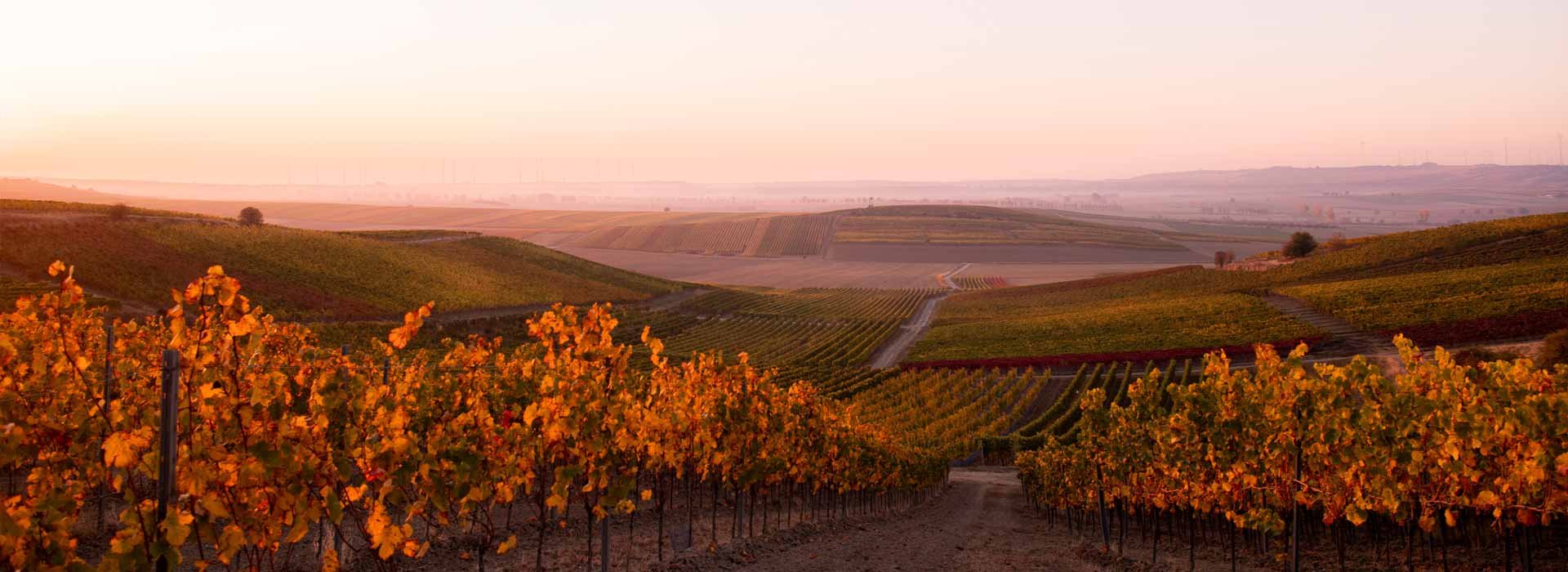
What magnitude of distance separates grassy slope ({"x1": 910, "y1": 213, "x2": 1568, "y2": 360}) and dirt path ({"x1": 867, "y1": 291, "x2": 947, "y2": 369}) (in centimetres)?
157

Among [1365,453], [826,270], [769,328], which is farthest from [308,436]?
[826,270]

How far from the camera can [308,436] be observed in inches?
292

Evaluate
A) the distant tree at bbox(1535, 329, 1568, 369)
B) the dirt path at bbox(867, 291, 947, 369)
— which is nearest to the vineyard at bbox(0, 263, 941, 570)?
the distant tree at bbox(1535, 329, 1568, 369)

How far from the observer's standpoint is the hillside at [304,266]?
55750 mm

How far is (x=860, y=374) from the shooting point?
5700 cm

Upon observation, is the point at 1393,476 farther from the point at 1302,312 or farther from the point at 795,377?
the point at 1302,312

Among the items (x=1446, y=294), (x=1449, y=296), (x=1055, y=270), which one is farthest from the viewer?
(x=1055, y=270)

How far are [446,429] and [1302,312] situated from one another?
68.0 metres

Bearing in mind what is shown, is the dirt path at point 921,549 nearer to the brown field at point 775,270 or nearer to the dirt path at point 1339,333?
the dirt path at point 1339,333

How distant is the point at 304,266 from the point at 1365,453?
78.2 meters

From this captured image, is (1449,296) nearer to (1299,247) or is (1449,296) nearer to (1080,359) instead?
(1080,359)

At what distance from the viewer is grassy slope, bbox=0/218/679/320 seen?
184ft

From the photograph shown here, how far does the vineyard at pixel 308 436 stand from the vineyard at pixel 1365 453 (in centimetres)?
724

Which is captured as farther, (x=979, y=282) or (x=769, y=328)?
(x=979, y=282)
